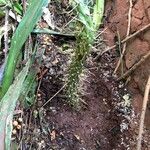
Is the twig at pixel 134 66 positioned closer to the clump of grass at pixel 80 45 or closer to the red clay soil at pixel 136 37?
the red clay soil at pixel 136 37

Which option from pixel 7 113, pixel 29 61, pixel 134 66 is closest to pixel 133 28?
pixel 134 66

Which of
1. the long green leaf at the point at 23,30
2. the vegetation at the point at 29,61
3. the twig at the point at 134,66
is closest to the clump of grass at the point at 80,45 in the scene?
the vegetation at the point at 29,61

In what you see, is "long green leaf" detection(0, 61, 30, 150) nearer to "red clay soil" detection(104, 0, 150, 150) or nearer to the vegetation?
the vegetation

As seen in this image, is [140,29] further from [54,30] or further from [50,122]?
[50,122]

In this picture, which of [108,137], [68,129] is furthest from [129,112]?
[68,129]

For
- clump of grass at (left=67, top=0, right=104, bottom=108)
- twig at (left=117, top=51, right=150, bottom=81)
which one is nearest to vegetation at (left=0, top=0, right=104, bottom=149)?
clump of grass at (left=67, top=0, right=104, bottom=108)

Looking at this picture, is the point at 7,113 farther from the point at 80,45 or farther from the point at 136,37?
the point at 136,37

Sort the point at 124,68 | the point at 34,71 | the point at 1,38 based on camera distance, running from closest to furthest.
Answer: the point at 34,71, the point at 1,38, the point at 124,68
